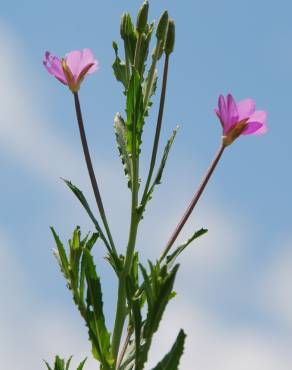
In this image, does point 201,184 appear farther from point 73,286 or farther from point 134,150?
point 73,286

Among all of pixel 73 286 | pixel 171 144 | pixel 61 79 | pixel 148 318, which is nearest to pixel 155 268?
pixel 148 318

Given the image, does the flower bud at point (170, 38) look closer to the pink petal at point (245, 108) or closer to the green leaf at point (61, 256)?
the pink petal at point (245, 108)

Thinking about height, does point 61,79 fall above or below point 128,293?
above

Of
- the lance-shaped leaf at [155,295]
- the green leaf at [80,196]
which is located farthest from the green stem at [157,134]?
the lance-shaped leaf at [155,295]

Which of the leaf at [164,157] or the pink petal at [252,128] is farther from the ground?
the pink petal at [252,128]

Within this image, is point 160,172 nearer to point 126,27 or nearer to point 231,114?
point 231,114

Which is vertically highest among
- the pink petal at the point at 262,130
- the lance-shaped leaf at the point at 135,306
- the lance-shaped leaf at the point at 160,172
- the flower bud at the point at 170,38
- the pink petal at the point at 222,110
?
the flower bud at the point at 170,38

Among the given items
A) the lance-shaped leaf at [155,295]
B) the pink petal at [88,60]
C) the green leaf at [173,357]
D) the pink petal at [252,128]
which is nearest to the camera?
the lance-shaped leaf at [155,295]
